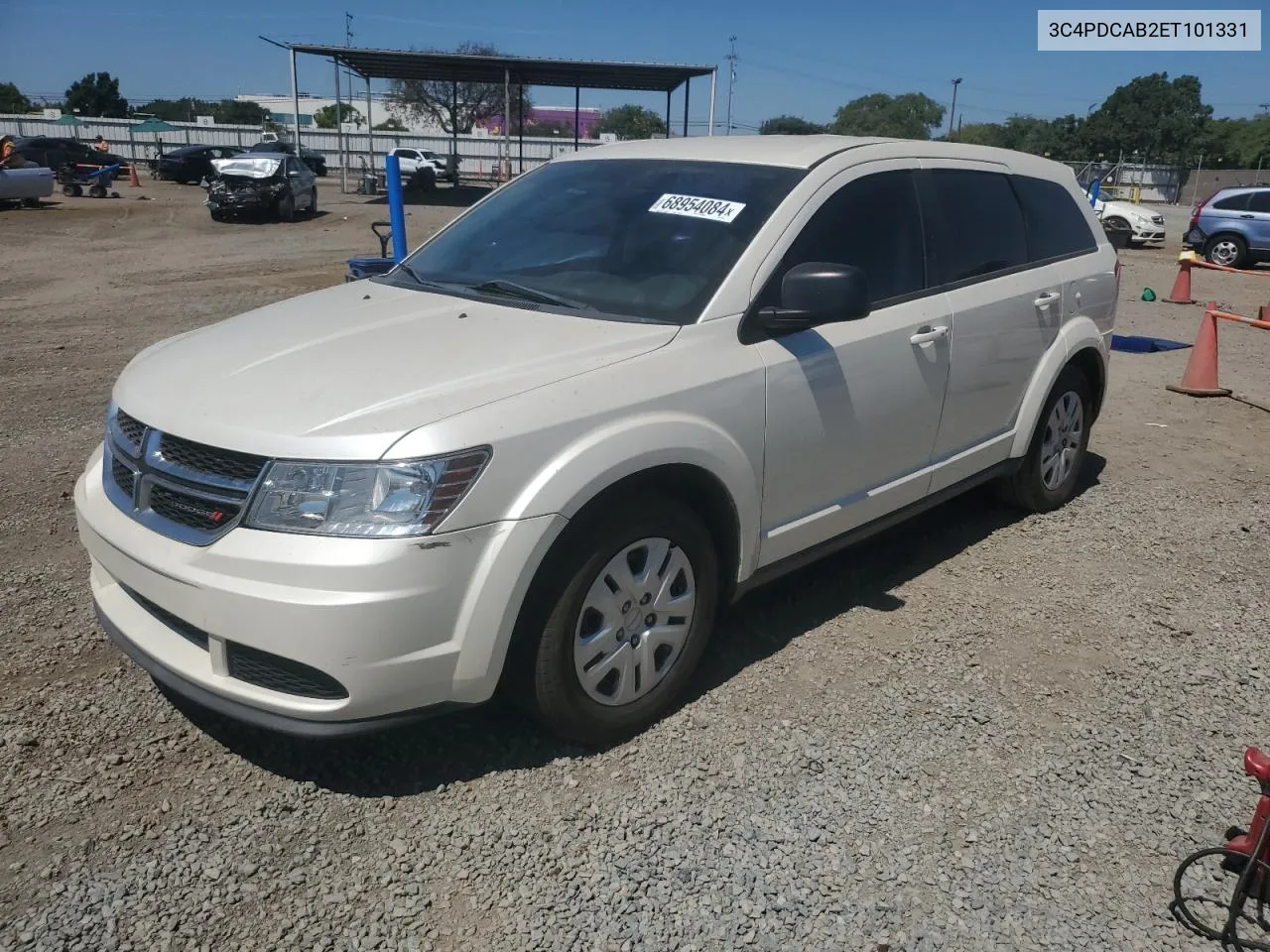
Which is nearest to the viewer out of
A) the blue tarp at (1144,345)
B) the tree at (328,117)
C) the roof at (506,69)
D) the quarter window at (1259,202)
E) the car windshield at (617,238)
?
the car windshield at (617,238)

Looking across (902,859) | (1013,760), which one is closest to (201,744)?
(902,859)

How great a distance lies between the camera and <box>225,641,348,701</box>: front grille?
8.62ft

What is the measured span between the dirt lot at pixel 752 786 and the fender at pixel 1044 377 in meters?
0.58

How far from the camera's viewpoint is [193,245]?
62.7 feet

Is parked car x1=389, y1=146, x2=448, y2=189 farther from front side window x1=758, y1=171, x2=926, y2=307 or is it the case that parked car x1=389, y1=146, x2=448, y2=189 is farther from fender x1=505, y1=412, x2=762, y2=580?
fender x1=505, y1=412, x2=762, y2=580

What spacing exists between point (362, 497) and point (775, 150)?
2.29 metres

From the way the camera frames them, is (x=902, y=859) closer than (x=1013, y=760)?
Yes

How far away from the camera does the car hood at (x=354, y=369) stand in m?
2.66

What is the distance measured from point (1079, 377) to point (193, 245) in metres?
17.9

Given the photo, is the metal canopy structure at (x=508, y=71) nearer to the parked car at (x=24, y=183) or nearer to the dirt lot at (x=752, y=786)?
the parked car at (x=24, y=183)

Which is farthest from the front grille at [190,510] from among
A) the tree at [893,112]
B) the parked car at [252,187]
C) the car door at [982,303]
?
the tree at [893,112]

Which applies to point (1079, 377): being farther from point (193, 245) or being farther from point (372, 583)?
point (193, 245)

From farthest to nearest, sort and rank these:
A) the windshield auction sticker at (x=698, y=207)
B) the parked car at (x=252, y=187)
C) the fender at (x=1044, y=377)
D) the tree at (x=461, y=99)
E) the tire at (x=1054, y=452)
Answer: the tree at (x=461, y=99) → the parked car at (x=252, y=187) → the tire at (x=1054, y=452) → the fender at (x=1044, y=377) → the windshield auction sticker at (x=698, y=207)

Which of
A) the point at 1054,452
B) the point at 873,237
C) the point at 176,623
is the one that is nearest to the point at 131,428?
the point at 176,623
